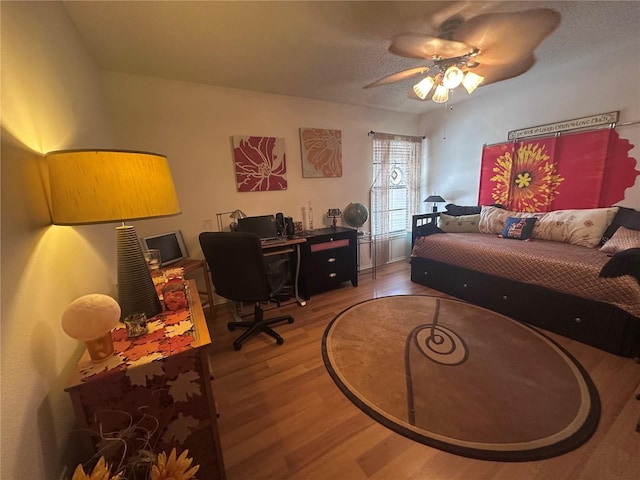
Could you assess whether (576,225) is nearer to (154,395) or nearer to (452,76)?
(452,76)

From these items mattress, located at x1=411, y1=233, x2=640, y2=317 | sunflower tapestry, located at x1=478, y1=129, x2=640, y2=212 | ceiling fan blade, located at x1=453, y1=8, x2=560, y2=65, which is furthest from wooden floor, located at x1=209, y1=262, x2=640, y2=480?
ceiling fan blade, located at x1=453, y1=8, x2=560, y2=65

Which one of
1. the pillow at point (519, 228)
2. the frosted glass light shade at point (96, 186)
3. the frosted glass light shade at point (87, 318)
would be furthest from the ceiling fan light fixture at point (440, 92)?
the frosted glass light shade at point (87, 318)

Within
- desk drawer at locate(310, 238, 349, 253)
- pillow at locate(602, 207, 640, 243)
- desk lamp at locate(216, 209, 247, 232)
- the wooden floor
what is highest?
desk lamp at locate(216, 209, 247, 232)

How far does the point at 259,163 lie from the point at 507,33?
2.36 metres

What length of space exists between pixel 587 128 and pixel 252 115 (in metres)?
3.49

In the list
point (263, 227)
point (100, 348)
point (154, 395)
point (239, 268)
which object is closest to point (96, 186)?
point (100, 348)

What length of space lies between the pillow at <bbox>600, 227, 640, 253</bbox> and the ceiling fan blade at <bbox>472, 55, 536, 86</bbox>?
5.26 feet

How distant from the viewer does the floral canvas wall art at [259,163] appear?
2771 millimetres

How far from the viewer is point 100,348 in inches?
34.8

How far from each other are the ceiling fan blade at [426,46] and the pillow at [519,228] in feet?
6.39

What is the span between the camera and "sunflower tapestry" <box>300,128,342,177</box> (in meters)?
3.15

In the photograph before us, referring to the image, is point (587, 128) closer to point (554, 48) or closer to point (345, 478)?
point (554, 48)

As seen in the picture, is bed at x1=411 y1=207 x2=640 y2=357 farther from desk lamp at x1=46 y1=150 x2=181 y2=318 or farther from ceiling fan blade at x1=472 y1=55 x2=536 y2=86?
desk lamp at x1=46 y1=150 x2=181 y2=318

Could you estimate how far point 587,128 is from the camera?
2506 mm
